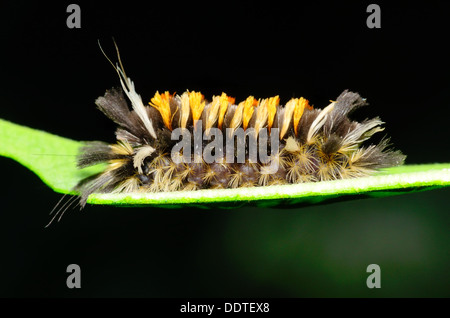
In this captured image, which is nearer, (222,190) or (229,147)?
(222,190)

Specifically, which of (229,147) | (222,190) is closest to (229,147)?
(229,147)

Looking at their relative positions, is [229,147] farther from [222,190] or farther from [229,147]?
[222,190]

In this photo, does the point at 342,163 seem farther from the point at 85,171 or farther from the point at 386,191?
the point at 85,171

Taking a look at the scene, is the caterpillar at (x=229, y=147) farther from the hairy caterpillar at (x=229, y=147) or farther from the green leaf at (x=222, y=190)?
the green leaf at (x=222, y=190)

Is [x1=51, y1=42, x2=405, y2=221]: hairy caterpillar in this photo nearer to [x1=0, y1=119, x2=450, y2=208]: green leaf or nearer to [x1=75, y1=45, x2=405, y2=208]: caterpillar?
[x1=75, y1=45, x2=405, y2=208]: caterpillar

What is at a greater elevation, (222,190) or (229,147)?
(229,147)

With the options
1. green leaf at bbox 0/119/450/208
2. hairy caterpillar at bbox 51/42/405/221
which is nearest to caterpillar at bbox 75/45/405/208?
hairy caterpillar at bbox 51/42/405/221

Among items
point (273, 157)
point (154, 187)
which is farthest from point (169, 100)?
point (273, 157)
